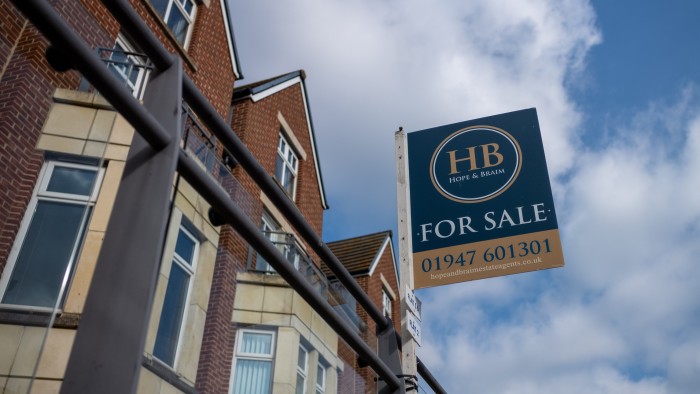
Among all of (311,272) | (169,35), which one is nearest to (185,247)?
(311,272)

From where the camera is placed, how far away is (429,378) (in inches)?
310

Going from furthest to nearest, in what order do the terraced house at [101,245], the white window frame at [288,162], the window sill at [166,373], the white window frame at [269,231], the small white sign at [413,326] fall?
the white window frame at [288,162] < the small white sign at [413,326] < the white window frame at [269,231] < the window sill at [166,373] < the terraced house at [101,245]

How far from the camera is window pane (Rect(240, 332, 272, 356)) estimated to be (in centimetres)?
458

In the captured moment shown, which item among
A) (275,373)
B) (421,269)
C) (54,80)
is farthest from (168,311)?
(421,269)

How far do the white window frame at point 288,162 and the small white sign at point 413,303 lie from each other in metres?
10.5

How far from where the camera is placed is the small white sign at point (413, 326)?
6.69 meters

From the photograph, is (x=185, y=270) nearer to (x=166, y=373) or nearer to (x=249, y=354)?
(x=166, y=373)

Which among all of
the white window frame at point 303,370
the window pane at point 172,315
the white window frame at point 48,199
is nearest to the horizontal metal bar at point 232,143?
the white window frame at point 48,199

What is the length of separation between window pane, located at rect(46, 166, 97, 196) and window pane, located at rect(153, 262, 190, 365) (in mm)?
658

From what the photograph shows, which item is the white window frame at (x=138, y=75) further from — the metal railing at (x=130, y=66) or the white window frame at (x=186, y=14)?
the white window frame at (x=186, y=14)

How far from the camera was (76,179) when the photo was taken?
12.8 ft

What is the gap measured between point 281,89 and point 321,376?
13.6m

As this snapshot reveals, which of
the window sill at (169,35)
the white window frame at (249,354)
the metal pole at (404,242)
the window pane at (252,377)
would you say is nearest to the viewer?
the white window frame at (249,354)

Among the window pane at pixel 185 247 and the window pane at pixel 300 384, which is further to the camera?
the window pane at pixel 300 384
